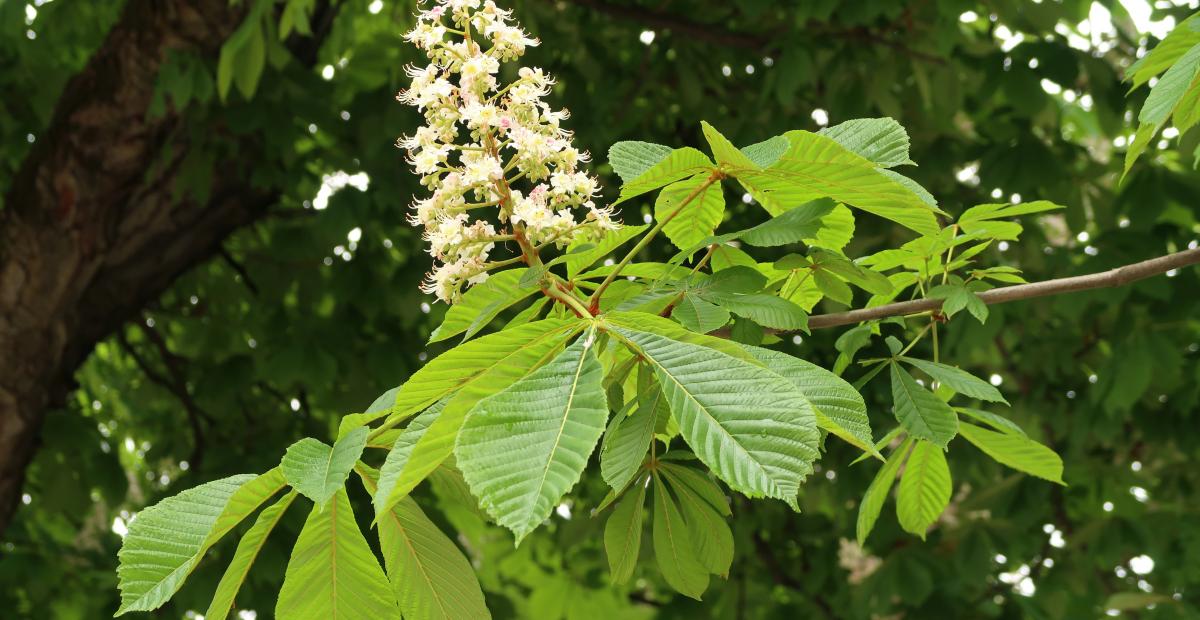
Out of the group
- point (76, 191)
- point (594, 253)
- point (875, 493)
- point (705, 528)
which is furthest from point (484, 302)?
point (76, 191)

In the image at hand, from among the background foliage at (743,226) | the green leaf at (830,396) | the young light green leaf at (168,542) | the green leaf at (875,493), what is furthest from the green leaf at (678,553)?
the background foliage at (743,226)

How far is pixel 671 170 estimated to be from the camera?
0.93m

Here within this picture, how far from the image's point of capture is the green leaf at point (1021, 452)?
1.27 m

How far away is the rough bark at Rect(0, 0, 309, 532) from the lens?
3197 mm

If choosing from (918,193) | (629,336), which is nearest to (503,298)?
(629,336)

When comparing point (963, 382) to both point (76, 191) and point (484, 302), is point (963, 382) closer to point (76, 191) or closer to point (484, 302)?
point (484, 302)

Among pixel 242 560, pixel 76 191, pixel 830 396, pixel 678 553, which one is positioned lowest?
pixel 678 553

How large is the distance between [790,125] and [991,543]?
1370mm

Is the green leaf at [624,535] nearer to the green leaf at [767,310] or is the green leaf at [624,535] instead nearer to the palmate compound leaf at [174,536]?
the green leaf at [767,310]

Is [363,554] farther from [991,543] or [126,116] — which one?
[991,543]

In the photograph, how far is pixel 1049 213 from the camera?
4180 mm

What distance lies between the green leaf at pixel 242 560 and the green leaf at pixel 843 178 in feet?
1.47

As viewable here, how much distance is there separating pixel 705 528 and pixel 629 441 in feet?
1.01

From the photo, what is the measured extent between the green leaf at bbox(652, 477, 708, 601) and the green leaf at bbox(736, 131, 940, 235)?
368mm
